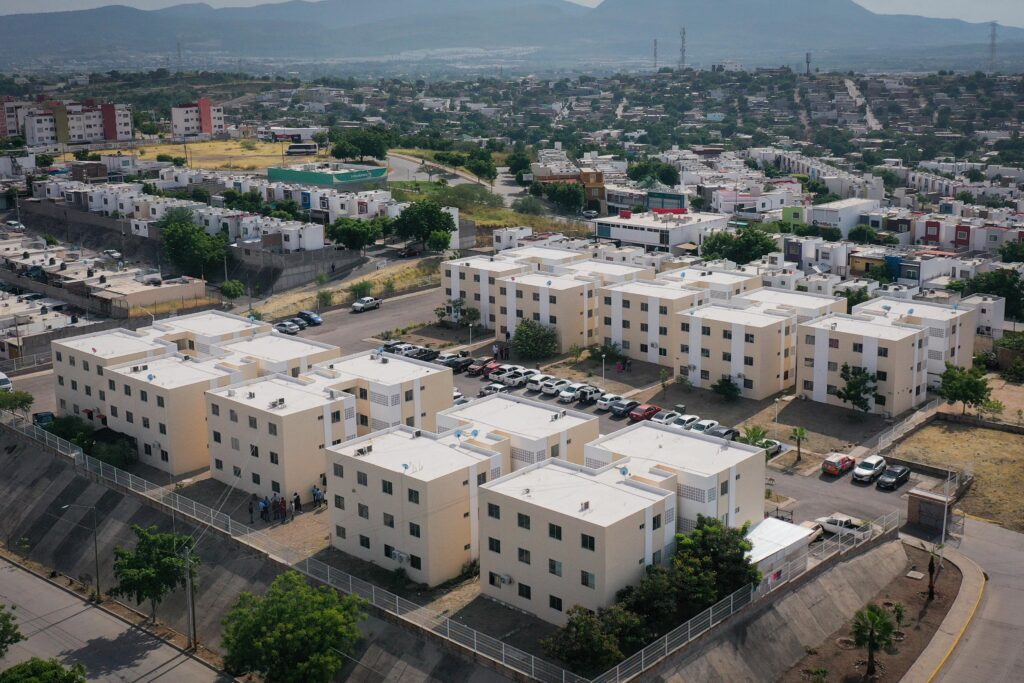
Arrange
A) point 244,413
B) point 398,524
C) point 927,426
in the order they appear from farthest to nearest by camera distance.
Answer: point 927,426 → point 244,413 → point 398,524

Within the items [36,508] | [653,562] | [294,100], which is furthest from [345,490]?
[294,100]

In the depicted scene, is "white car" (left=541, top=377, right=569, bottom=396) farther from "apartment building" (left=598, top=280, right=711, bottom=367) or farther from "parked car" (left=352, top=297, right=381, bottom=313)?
"parked car" (left=352, top=297, right=381, bottom=313)

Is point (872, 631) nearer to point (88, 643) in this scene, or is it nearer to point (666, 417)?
point (666, 417)

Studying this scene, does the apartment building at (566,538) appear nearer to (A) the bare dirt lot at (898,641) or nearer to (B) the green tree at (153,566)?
(A) the bare dirt lot at (898,641)

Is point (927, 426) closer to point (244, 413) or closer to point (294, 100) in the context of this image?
point (244, 413)

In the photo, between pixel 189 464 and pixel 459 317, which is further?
pixel 459 317

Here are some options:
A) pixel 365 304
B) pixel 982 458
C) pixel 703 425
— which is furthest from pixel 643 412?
pixel 365 304

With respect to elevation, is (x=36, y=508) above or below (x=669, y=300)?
below

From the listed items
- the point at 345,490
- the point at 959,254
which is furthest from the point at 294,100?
the point at 345,490

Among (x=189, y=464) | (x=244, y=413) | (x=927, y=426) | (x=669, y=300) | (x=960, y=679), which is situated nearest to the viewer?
(x=960, y=679)
